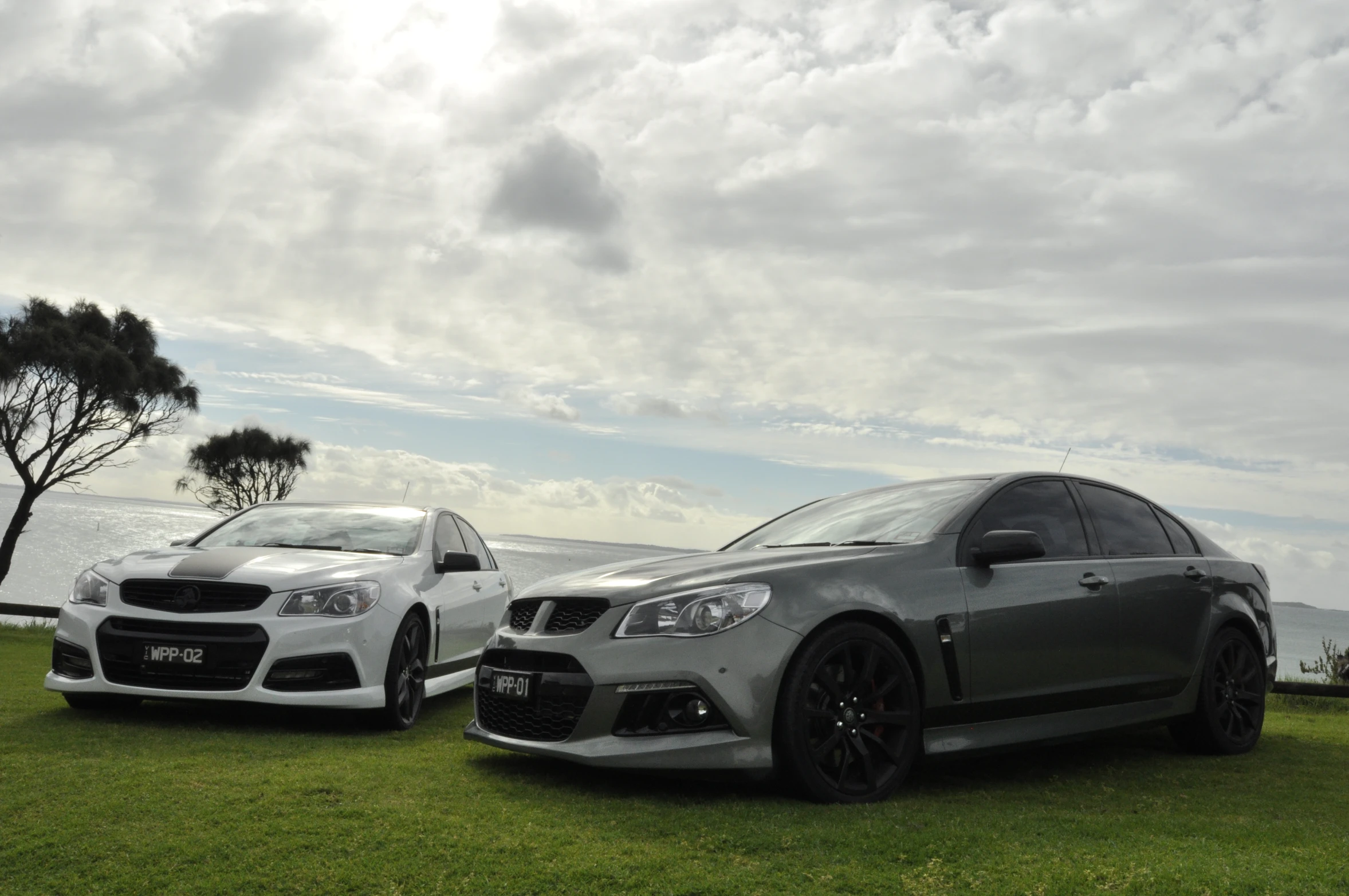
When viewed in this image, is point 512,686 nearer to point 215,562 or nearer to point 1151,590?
point 215,562

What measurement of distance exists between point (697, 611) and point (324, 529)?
165 inches

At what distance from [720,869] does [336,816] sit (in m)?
1.57

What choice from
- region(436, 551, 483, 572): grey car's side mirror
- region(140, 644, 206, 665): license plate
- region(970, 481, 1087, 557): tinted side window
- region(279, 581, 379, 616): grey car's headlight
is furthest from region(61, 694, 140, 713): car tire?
region(970, 481, 1087, 557): tinted side window

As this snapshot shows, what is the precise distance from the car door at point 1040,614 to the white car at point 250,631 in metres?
3.65

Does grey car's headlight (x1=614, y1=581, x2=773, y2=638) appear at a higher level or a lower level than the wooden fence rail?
Answer: higher

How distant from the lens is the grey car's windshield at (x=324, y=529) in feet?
25.6

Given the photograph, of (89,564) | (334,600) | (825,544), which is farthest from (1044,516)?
(89,564)

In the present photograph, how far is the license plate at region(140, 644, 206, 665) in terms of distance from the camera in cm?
654

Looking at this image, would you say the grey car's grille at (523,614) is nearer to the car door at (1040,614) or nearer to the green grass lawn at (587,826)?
the green grass lawn at (587,826)

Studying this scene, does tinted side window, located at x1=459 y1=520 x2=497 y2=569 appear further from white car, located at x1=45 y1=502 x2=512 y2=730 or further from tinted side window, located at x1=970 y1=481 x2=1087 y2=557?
tinted side window, located at x1=970 y1=481 x2=1087 y2=557

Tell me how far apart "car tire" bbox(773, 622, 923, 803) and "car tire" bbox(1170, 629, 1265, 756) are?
244 centimetres

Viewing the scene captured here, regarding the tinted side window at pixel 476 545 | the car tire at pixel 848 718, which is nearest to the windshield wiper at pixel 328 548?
the tinted side window at pixel 476 545

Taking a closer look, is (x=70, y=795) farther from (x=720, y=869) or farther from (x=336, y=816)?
(x=720, y=869)

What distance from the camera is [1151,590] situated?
6207 millimetres
